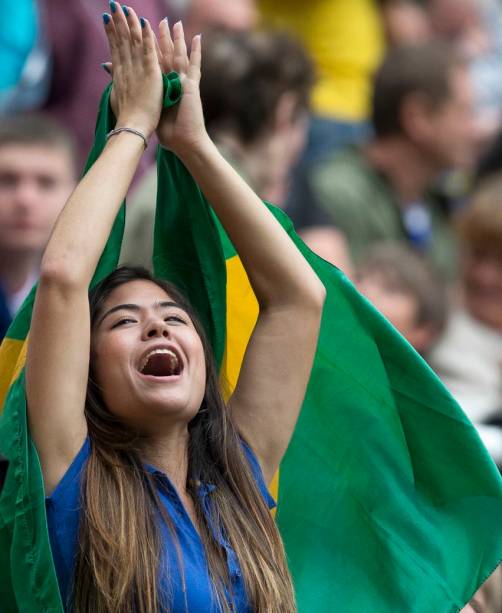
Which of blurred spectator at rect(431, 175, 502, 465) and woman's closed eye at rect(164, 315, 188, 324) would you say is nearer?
woman's closed eye at rect(164, 315, 188, 324)

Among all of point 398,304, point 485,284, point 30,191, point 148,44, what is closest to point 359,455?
point 148,44

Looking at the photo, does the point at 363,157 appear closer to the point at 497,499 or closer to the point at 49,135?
the point at 49,135

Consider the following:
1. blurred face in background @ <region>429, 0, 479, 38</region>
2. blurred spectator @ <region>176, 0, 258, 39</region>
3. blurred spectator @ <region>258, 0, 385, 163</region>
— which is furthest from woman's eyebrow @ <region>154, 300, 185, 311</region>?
blurred face in background @ <region>429, 0, 479, 38</region>

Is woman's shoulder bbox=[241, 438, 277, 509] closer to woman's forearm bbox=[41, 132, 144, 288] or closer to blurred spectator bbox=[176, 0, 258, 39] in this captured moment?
woman's forearm bbox=[41, 132, 144, 288]

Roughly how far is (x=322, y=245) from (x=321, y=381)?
1.72 m

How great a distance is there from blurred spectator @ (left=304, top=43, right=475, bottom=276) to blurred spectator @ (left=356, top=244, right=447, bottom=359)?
2.68 ft

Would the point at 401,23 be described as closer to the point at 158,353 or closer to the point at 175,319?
the point at 175,319

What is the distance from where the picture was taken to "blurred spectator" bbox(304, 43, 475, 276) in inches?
229

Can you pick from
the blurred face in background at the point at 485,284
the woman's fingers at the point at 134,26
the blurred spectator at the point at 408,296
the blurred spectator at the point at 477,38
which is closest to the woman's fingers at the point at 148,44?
the woman's fingers at the point at 134,26

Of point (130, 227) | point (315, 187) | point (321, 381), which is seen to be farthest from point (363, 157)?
point (321, 381)

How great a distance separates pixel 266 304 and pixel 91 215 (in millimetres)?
535

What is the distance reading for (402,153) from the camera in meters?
6.04

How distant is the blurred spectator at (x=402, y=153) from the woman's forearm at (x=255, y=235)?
2.59m

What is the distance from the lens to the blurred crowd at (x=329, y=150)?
471 centimetres
